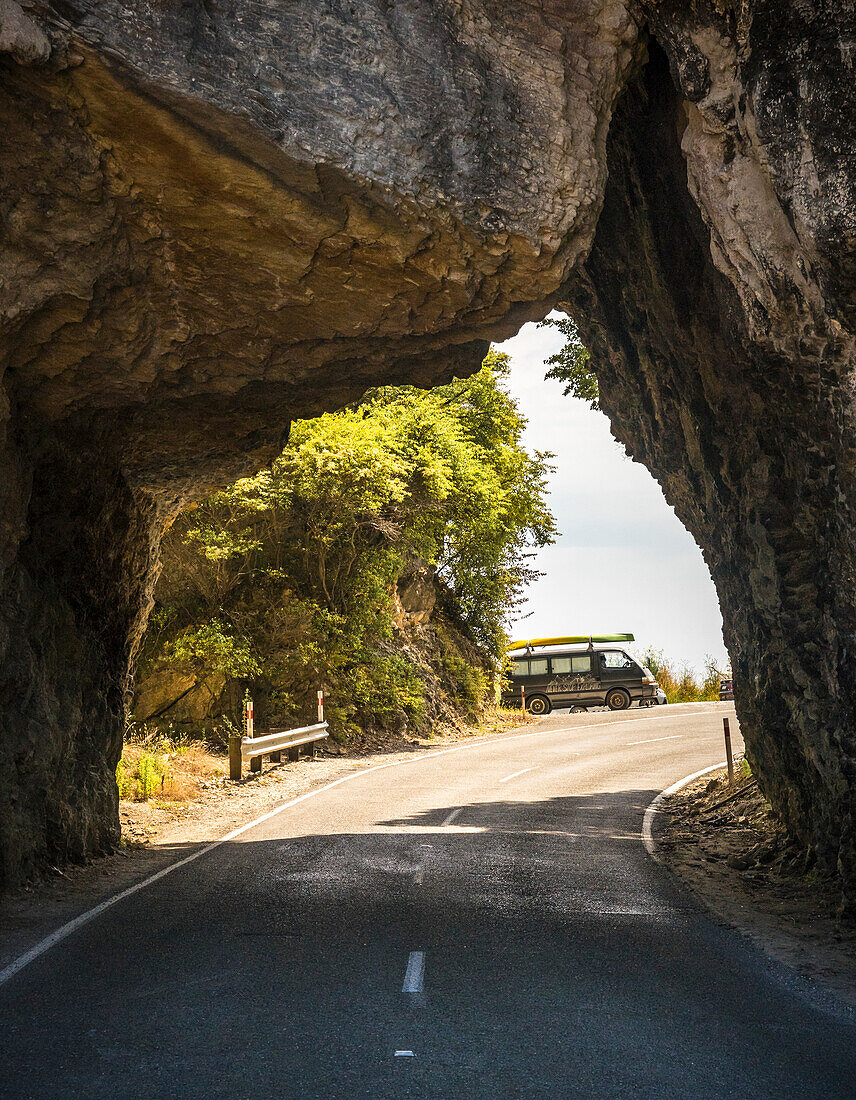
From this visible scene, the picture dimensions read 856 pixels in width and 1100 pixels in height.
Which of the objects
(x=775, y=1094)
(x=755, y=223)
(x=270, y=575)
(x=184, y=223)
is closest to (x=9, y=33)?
(x=184, y=223)

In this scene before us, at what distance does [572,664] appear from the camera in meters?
38.7

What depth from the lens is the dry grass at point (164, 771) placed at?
55.1 feet

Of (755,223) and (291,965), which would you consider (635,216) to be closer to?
(755,223)

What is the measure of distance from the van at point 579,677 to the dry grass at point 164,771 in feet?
63.2

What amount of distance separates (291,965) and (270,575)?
18.0 meters

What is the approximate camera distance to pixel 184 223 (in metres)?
8.48

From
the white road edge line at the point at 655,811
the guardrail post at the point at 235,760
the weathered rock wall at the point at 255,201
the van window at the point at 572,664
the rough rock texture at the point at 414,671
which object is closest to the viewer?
the weathered rock wall at the point at 255,201

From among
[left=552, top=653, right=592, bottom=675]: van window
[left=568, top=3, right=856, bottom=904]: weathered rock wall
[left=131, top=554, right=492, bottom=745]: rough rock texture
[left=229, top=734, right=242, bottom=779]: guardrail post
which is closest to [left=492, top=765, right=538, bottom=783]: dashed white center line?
[left=229, top=734, right=242, bottom=779]: guardrail post

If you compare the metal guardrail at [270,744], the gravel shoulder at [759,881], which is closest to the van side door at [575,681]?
the metal guardrail at [270,744]

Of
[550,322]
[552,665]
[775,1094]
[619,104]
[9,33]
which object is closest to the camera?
[775,1094]

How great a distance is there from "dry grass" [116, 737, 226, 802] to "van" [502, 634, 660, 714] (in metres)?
19.3

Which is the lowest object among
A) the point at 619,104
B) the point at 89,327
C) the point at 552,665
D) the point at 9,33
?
the point at 552,665

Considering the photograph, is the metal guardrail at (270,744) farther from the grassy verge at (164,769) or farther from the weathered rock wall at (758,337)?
the weathered rock wall at (758,337)

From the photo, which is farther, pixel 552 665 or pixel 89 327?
pixel 552 665
